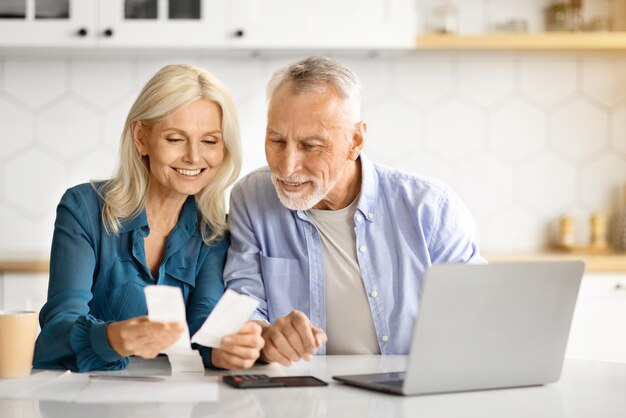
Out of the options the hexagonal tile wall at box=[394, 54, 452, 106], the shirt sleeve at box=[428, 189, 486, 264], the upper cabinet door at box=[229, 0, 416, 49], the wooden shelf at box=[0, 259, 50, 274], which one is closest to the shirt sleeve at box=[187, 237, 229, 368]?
the shirt sleeve at box=[428, 189, 486, 264]

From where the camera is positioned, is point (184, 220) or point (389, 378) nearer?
point (389, 378)

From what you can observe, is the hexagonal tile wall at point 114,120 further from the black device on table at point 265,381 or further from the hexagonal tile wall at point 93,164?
the black device on table at point 265,381

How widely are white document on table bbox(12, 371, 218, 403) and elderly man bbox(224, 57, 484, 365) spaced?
52 centimetres

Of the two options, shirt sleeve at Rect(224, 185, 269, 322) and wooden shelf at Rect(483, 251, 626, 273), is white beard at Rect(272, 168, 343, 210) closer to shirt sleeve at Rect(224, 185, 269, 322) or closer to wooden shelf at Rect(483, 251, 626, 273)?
shirt sleeve at Rect(224, 185, 269, 322)

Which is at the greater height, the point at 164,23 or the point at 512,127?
the point at 164,23

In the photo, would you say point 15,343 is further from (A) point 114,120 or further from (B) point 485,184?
(B) point 485,184

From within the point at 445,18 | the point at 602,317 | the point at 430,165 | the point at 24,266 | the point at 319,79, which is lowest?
the point at 602,317

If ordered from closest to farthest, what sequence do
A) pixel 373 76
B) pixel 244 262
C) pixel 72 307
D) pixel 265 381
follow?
pixel 265 381
pixel 72 307
pixel 244 262
pixel 373 76

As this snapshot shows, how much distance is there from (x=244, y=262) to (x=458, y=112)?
1904 mm

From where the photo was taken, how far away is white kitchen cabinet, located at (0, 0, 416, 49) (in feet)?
10.6

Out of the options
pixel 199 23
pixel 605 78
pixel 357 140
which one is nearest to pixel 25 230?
pixel 199 23

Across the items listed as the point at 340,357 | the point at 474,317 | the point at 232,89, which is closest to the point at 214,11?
the point at 232,89

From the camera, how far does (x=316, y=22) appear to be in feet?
10.6

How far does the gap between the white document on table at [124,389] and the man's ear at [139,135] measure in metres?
0.67
